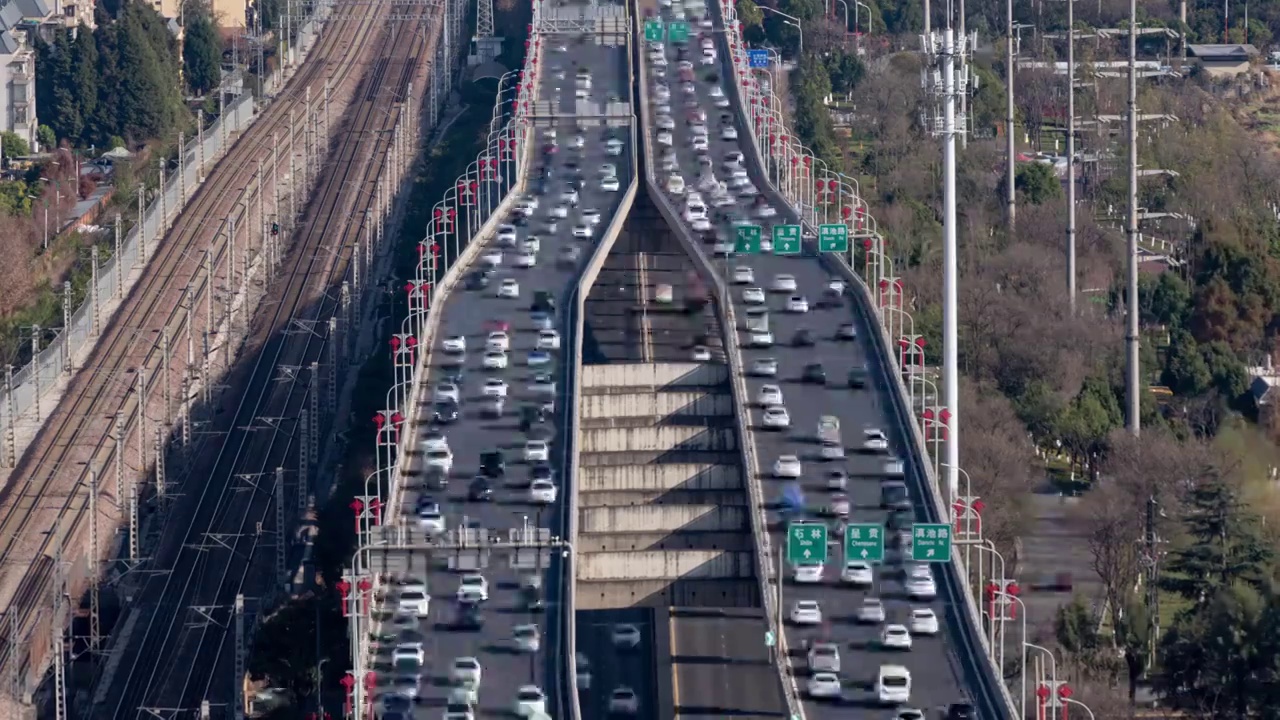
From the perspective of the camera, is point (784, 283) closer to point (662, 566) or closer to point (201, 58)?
point (662, 566)

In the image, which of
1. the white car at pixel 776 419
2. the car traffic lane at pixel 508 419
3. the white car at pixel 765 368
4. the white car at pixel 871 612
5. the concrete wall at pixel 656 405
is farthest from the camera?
the concrete wall at pixel 656 405

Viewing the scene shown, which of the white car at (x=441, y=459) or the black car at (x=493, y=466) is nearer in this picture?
the black car at (x=493, y=466)

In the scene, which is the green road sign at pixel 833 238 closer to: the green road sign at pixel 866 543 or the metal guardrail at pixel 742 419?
the metal guardrail at pixel 742 419

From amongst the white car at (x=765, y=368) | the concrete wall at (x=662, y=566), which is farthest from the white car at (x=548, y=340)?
the concrete wall at (x=662, y=566)

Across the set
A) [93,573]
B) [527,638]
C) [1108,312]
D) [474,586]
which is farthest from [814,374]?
[93,573]

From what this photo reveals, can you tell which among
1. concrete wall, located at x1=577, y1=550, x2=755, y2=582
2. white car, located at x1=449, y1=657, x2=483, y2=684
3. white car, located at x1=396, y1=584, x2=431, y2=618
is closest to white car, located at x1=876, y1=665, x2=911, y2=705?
white car, located at x1=449, y1=657, x2=483, y2=684
